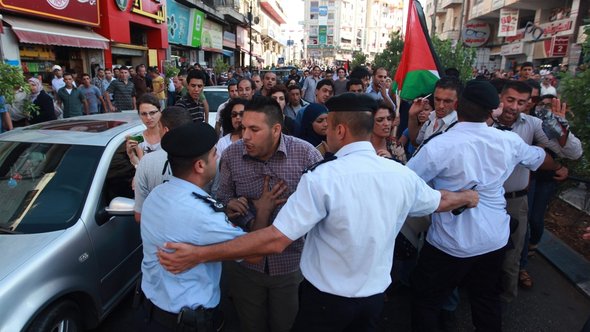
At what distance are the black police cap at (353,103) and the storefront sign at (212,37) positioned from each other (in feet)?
87.3

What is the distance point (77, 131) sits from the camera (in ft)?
11.1

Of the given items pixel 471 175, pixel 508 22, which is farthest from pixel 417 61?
pixel 508 22

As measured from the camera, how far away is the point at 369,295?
1784mm

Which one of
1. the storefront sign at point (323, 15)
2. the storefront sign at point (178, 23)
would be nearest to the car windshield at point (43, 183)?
the storefront sign at point (178, 23)

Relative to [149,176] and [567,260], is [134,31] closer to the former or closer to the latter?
[149,176]

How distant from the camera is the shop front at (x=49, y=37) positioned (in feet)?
33.1

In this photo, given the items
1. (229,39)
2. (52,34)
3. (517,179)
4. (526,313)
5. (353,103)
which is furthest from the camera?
(229,39)

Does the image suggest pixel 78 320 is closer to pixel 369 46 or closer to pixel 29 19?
pixel 29 19

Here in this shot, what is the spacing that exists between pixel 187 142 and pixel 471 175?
5.52 feet

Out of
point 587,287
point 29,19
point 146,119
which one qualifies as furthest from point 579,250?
point 29,19

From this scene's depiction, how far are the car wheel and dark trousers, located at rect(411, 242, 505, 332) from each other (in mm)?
2273

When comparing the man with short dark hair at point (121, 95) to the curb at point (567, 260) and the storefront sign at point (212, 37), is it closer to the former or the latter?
the curb at point (567, 260)

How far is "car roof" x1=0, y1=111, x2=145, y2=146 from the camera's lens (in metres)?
3.15

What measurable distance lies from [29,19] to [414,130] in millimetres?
12067
